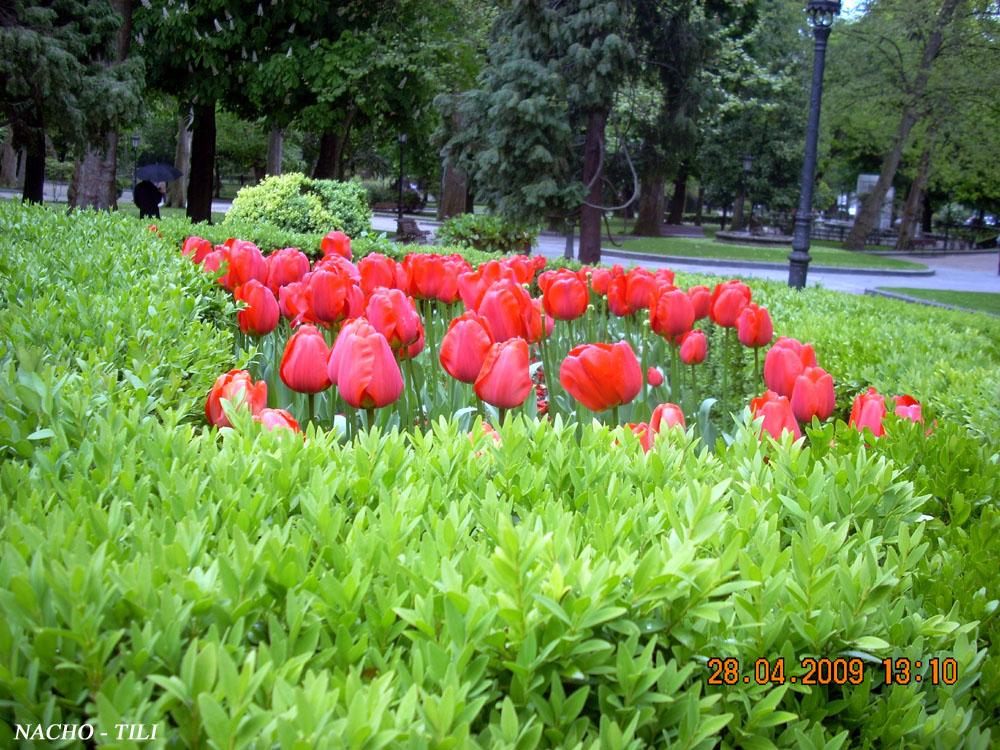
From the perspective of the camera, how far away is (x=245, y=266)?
4664mm

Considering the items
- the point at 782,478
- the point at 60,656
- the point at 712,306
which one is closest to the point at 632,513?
the point at 782,478

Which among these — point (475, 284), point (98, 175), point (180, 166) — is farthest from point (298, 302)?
point (180, 166)

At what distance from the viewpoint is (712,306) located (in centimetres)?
491

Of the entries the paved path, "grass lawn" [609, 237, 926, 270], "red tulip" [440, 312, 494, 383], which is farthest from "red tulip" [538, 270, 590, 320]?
"grass lawn" [609, 237, 926, 270]

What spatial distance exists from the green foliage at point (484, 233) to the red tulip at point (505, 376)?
52.6ft

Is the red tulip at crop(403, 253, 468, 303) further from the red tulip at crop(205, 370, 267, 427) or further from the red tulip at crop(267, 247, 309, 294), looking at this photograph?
the red tulip at crop(205, 370, 267, 427)

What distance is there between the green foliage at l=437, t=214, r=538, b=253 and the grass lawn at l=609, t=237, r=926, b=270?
1352 cm

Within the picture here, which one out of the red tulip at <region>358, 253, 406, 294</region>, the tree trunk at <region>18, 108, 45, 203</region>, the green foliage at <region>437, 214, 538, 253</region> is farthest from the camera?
the tree trunk at <region>18, 108, 45, 203</region>

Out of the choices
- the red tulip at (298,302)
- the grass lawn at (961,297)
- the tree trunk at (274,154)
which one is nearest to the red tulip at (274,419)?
the red tulip at (298,302)

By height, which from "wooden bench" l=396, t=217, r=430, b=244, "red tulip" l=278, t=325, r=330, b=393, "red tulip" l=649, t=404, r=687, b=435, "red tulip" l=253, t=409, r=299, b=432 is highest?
"wooden bench" l=396, t=217, r=430, b=244

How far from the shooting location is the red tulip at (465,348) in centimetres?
313

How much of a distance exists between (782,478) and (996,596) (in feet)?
1.69

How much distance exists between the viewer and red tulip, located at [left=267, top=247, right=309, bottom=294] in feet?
15.8

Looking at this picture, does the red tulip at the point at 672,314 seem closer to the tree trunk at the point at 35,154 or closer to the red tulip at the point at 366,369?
the red tulip at the point at 366,369
